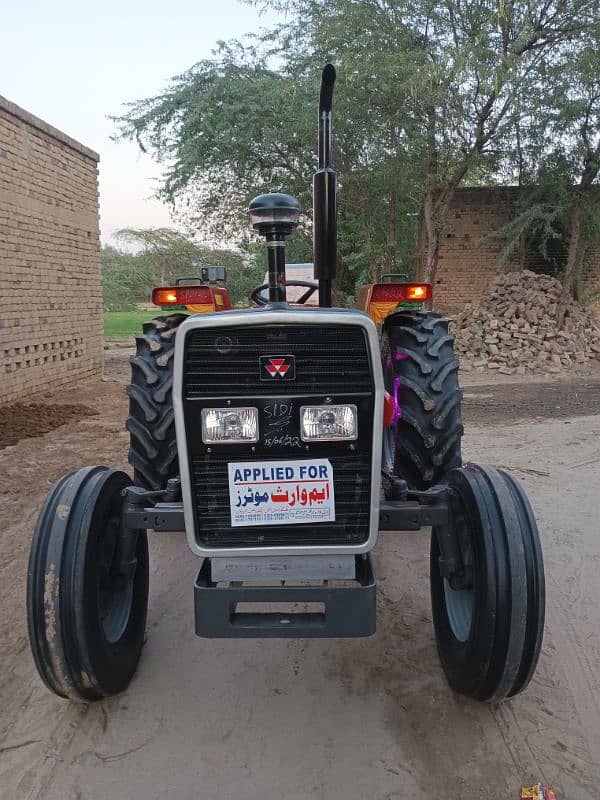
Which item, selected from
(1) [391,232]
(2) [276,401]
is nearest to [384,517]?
(2) [276,401]

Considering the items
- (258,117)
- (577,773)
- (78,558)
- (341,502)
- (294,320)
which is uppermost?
(258,117)

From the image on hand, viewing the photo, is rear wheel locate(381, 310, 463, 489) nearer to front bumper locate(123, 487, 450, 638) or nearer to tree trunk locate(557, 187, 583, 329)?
front bumper locate(123, 487, 450, 638)

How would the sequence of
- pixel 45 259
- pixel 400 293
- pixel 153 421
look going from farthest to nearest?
pixel 45 259 → pixel 400 293 → pixel 153 421

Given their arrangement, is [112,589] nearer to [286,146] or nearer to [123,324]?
[286,146]

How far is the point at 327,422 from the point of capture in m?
2.11

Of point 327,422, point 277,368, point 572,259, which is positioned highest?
point 572,259

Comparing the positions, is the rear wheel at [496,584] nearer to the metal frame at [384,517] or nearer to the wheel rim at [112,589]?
the metal frame at [384,517]

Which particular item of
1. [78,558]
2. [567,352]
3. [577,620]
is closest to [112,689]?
[78,558]

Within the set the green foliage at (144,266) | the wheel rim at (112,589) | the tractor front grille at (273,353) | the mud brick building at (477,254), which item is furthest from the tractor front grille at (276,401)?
the green foliage at (144,266)

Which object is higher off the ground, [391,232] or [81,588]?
[391,232]

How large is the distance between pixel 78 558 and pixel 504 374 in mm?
9743

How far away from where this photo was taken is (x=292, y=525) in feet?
7.04

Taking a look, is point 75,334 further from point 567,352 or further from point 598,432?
point 567,352

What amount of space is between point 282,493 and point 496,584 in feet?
2.50
